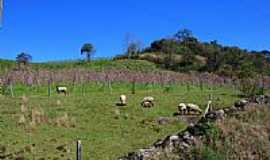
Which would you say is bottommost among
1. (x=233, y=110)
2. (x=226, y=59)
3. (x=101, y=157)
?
(x=101, y=157)

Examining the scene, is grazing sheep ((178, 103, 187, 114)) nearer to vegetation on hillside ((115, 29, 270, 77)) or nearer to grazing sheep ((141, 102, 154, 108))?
grazing sheep ((141, 102, 154, 108))

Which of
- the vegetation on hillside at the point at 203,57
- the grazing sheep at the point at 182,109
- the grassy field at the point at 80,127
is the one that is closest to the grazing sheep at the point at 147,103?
the grassy field at the point at 80,127

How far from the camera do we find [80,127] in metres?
26.3

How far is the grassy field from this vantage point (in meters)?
21.2

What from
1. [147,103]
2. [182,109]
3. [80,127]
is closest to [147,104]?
[147,103]

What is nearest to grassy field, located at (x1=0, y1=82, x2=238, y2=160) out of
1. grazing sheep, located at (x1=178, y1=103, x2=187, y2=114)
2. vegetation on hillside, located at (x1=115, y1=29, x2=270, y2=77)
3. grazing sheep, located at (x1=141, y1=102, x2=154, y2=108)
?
grazing sheep, located at (x1=141, y1=102, x2=154, y2=108)

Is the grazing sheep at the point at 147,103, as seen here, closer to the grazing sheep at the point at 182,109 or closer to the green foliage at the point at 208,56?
the grazing sheep at the point at 182,109

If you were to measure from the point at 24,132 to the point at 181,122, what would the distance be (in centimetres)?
839

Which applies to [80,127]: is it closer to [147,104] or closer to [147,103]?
[147,104]

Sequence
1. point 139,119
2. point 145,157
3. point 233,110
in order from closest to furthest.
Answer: point 145,157
point 233,110
point 139,119

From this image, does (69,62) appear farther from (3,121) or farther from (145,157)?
(145,157)

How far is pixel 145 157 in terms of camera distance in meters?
13.3

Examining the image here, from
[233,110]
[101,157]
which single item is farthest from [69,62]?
[233,110]

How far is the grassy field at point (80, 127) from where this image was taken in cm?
2122
